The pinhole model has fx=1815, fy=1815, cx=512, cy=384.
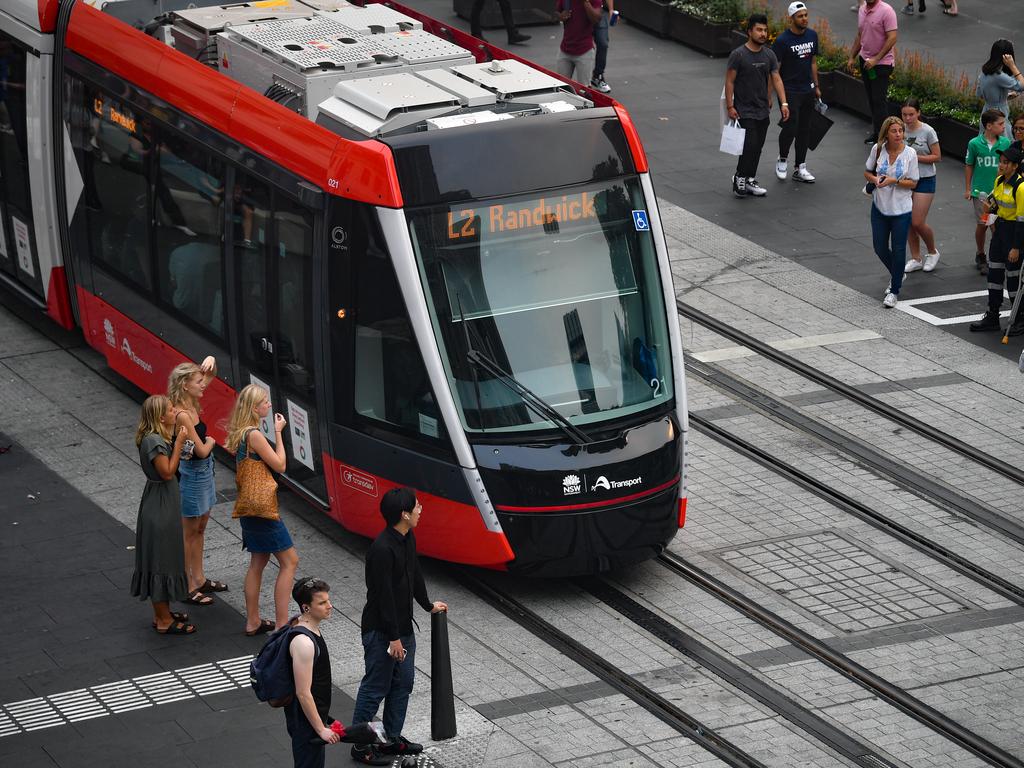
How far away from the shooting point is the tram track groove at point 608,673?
10094mm

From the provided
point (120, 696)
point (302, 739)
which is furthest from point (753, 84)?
point (302, 739)

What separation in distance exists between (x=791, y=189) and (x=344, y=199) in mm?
9959

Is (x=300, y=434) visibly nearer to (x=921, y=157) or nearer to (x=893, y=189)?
(x=893, y=189)

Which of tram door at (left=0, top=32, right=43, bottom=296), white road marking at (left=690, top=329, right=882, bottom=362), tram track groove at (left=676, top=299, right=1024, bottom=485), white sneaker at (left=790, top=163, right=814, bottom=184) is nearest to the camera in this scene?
tram track groove at (left=676, top=299, right=1024, bottom=485)

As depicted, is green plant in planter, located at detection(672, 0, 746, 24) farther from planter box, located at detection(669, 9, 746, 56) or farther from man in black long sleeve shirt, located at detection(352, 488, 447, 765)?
man in black long sleeve shirt, located at detection(352, 488, 447, 765)

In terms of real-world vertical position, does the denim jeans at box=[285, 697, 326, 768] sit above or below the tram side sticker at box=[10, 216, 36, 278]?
above

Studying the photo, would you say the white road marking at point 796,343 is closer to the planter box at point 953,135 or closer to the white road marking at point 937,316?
the white road marking at point 937,316

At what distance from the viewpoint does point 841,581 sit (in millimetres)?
12102

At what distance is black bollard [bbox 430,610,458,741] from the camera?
32.7ft

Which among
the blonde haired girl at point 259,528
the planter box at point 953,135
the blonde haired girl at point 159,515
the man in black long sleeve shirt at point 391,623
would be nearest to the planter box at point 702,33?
the planter box at point 953,135

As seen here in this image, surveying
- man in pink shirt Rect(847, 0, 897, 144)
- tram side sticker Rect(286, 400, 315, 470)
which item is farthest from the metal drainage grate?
man in pink shirt Rect(847, 0, 897, 144)

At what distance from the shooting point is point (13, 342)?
16.4 metres

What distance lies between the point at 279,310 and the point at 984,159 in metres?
7.90

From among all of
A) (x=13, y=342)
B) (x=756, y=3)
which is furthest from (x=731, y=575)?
(x=756, y=3)
